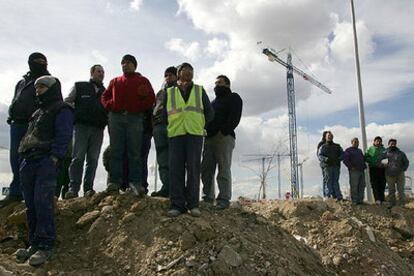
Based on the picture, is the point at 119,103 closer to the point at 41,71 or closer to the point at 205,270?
the point at 41,71

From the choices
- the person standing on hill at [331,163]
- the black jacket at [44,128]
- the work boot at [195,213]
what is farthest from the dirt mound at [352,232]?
the black jacket at [44,128]

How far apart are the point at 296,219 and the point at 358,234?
1.42 m

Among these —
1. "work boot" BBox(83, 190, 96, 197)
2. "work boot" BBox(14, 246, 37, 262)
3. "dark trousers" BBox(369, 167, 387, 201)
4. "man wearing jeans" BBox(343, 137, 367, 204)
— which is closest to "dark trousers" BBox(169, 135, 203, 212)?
"work boot" BBox(83, 190, 96, 197)

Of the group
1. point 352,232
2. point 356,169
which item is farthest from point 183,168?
point 356,169

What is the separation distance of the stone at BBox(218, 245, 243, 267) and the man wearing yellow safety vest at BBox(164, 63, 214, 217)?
0.70 metres

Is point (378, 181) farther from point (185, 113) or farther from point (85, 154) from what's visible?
point (85, 154)

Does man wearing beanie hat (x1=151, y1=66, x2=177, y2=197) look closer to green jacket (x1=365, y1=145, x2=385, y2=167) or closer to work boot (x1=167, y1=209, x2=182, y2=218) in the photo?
work boot (x1=167, y1=209, x2=182, y2=218)

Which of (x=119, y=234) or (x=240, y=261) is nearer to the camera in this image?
(x=240, y=261)

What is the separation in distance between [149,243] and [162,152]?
66.1 inches

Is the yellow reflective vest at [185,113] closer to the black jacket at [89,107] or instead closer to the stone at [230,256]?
the black jacket at [89,107]

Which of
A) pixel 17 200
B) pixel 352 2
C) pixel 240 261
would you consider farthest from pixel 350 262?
pixel 352 2

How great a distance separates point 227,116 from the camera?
6742 millimetres

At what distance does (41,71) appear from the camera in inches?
→ 252

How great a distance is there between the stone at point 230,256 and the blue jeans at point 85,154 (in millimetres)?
2660
